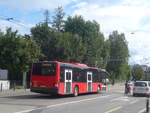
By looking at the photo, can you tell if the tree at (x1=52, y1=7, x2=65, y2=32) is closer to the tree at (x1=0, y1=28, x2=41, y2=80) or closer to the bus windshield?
the tree at (x1=0, y1=28, x2=41, y2=80)

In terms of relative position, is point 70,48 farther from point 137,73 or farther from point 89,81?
point 137,73

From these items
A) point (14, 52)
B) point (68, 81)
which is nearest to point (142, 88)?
point (68, 81)

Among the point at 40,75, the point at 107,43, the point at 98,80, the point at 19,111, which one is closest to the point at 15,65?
the point at 98,80

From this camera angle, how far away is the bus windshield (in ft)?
78.3

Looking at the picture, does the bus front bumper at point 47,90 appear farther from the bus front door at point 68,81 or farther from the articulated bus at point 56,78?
the bus front door at point 68,81

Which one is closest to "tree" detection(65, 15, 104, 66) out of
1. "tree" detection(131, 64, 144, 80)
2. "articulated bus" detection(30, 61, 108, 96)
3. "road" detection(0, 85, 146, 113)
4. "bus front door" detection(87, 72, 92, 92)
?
"bus front door" detection(87, 72, 92, 92)

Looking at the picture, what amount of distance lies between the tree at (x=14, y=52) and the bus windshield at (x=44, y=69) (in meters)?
13.4

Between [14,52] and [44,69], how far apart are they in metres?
14.4

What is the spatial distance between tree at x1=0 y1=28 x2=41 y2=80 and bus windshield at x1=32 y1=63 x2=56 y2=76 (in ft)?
43.9

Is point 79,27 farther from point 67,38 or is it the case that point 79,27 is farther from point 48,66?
point 48,66

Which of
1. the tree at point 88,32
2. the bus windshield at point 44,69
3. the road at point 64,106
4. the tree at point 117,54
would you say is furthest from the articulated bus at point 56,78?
the tree at point 117,54

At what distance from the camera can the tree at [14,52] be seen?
37.9m

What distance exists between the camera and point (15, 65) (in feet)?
126

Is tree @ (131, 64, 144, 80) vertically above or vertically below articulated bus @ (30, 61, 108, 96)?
above
